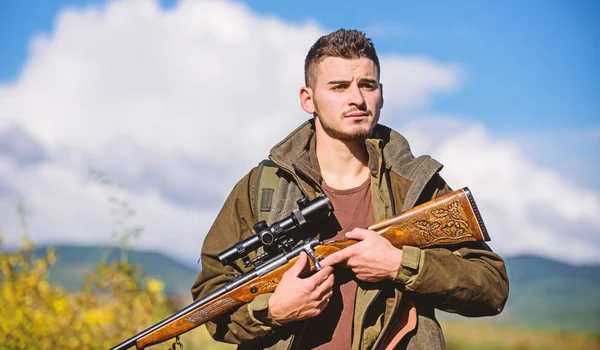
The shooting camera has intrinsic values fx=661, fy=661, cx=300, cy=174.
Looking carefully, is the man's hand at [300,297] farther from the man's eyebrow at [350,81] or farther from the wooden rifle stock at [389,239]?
the man's eyebrow at [350,81]

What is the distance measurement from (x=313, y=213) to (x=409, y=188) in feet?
1.96

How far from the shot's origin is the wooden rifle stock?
361 centimetres

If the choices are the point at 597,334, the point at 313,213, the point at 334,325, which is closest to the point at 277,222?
the point at 313,213

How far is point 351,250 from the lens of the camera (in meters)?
3.56

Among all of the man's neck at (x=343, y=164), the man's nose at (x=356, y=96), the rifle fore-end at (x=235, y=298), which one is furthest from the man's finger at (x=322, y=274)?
the man's nose at (x=356, y=96)

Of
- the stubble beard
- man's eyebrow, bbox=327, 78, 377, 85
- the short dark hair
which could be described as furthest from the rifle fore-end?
the short dark hair

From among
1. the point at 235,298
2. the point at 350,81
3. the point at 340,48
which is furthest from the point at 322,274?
the point at 340,48

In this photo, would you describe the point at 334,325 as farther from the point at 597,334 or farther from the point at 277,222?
the point at 597,334

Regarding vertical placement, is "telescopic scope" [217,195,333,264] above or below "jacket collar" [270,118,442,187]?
below

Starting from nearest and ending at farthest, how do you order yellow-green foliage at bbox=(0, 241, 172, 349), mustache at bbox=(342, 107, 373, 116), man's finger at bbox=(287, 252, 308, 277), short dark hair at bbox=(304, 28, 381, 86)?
man's finger at bbox=(287, 252, 308, 277), mustache at bbox=(342, 107, 373, 116), short dark hair at bbox=(304, 28, 381, 86), yellow-green foliage at bbox=(0, 241, 172, 349)

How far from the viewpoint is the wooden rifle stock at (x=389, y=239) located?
3611 millimetres

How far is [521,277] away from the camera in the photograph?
11508 millimetres

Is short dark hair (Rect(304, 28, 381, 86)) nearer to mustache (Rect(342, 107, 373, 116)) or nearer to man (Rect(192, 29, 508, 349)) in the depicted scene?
man (Rect(192, 29, 508, 349))

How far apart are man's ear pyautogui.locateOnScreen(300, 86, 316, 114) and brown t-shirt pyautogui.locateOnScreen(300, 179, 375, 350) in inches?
21.2
